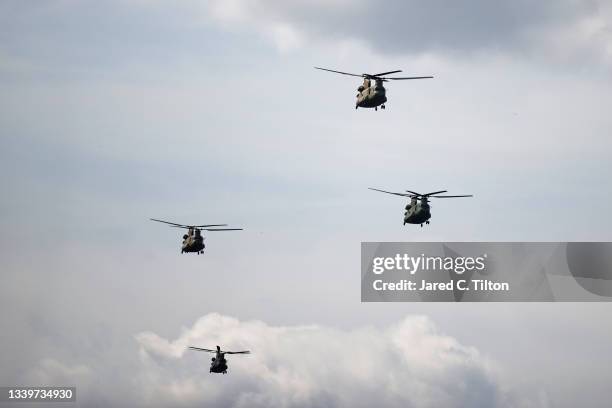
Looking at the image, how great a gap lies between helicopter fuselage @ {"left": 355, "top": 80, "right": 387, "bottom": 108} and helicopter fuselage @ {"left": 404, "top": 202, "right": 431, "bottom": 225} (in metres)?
19.6

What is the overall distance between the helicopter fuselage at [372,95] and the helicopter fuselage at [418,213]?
64.4ft

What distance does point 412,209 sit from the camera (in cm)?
19175

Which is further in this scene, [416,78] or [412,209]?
[412,209]

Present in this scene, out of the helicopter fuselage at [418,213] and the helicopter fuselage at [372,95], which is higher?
the helicopter fuselage at [372,95]

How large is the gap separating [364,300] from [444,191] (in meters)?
27.1

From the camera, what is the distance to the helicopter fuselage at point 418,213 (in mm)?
190500

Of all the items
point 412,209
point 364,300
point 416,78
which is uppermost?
point 416,78

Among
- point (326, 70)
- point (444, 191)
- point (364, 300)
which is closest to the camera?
point (326, 70)

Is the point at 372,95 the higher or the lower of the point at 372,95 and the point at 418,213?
the higher

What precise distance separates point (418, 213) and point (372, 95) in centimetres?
2223

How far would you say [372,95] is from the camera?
180 metres

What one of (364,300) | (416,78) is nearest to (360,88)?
(416,78)

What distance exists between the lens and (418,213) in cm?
19062

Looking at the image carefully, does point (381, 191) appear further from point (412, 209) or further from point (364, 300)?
point (364, 300)
